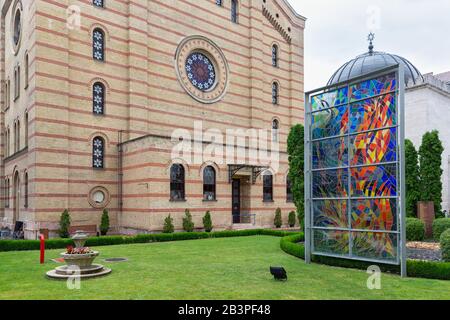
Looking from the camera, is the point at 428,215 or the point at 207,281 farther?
the point at 428,215

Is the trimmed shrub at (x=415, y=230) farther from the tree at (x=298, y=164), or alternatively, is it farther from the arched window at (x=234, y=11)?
the arched window at (x=234, y=11)

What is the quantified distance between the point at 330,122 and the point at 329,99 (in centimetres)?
90

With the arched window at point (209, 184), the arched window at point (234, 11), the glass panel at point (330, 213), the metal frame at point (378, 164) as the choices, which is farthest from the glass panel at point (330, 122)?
the arched window at point (234, 11)

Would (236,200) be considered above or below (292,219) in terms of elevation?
above

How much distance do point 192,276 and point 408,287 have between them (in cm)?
601

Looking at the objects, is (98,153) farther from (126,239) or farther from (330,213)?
(330,213)

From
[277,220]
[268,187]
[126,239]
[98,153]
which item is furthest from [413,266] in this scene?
[98,153]

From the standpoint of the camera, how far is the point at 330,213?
14.3 m

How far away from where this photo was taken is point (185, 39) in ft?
99.0

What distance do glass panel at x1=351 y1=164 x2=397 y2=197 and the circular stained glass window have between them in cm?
1955

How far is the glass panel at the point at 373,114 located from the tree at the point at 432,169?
33.1ft

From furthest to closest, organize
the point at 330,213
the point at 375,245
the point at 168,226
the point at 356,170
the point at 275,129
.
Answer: the point at 275,129 < the point at 168,226 < the point at 330,213 < the point at 356,170 < the point at 375,245
